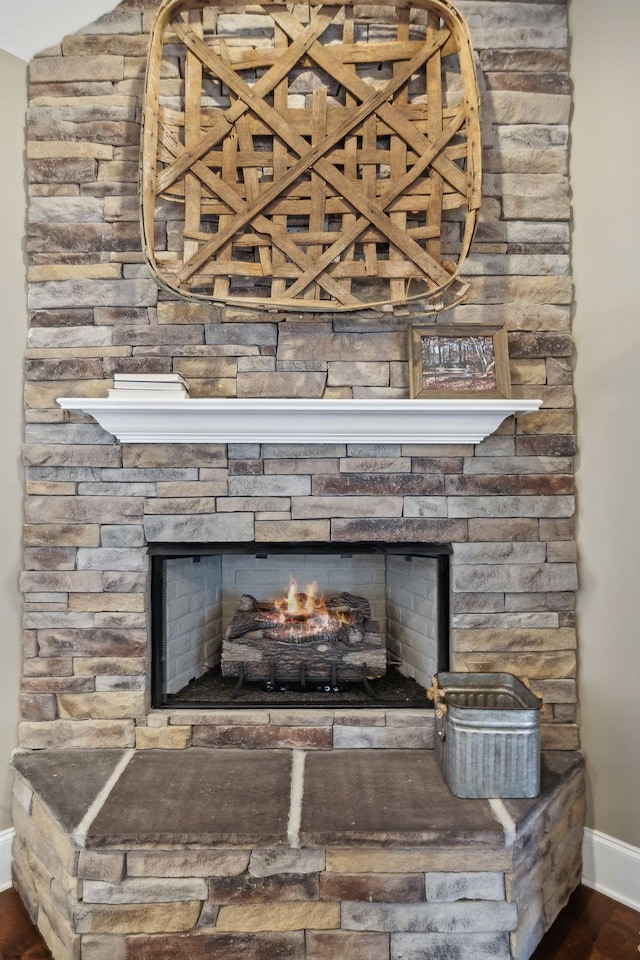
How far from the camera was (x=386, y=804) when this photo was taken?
1.51 m

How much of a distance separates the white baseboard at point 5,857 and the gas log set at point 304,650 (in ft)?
2.55

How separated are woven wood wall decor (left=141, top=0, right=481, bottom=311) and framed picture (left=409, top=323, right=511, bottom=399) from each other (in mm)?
118

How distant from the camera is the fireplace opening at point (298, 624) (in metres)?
1.88

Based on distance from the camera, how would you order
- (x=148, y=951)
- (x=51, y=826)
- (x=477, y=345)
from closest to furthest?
(x=148, y=951) → (x=51, y=826) → (x=477, y=345)

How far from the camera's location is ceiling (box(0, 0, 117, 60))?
66.8 inches

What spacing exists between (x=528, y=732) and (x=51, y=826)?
126 cm

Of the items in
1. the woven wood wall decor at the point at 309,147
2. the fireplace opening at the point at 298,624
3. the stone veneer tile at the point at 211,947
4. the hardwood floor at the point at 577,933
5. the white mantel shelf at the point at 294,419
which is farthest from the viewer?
the fireplace opening at the point at 298,624

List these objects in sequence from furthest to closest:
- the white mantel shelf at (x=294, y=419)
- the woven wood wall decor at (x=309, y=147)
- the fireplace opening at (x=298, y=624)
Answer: the fireplace opening at (x=298, y=624) < the woven wood wall decor at (x=309, y=147) < the white mantel shelf at (x=294, y=419)

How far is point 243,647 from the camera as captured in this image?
79.7 inches

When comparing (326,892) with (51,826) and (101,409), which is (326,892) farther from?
(101,409)

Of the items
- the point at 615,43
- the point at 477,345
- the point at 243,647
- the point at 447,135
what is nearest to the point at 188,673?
the point at 243,647

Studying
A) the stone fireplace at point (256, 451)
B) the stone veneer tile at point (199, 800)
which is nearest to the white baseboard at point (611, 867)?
the stone fireplace at point (256, 451)

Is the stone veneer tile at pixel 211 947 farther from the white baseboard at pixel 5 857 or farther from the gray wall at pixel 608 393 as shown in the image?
the gray wall at pixel 608 393

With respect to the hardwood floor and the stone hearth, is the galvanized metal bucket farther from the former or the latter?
the hardwood floor
